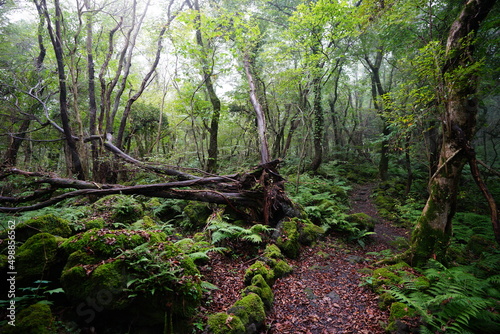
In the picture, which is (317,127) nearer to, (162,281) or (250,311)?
(250,311)

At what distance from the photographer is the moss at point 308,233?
6918 millimetres

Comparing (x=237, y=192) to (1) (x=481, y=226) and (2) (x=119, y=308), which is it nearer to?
(2) (x=119, y=308)

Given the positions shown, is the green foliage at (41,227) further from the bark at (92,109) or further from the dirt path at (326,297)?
the bark at (92,109)

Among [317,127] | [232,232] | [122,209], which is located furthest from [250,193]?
[317,127]

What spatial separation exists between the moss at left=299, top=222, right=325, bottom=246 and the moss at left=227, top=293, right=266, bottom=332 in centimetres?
345

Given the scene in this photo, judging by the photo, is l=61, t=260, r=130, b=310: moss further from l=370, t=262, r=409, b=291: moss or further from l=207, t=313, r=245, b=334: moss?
l=370, t=262, r=409, b=291: moss

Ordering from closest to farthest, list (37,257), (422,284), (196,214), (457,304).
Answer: (457,304) → (37,257) → (422,284) → (196,214)

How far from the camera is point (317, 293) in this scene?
15.5 ft

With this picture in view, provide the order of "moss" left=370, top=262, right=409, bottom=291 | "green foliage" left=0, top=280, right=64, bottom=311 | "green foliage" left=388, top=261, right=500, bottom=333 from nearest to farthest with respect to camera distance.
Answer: "green foliage" left=0, top=280, right=64, bottom=311
"green foliage" left=388, top=261, right=500, bottom=333
"moss" left=370, top=262, right=409, bottom=291

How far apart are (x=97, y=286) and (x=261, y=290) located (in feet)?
8.96

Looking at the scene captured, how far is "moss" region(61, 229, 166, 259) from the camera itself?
3438 mm

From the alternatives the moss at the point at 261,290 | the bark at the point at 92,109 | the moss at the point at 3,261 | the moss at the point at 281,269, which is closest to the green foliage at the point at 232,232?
the moss at the point at 281,269

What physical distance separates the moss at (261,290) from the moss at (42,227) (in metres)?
3.98

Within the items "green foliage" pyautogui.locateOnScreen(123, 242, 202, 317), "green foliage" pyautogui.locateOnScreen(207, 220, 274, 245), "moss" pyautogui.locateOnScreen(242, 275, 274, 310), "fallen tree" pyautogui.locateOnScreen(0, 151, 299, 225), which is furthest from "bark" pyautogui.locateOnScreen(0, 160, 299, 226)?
"green foliage" pyautogui.locateOnScreen(123, 242, 202, 317)
